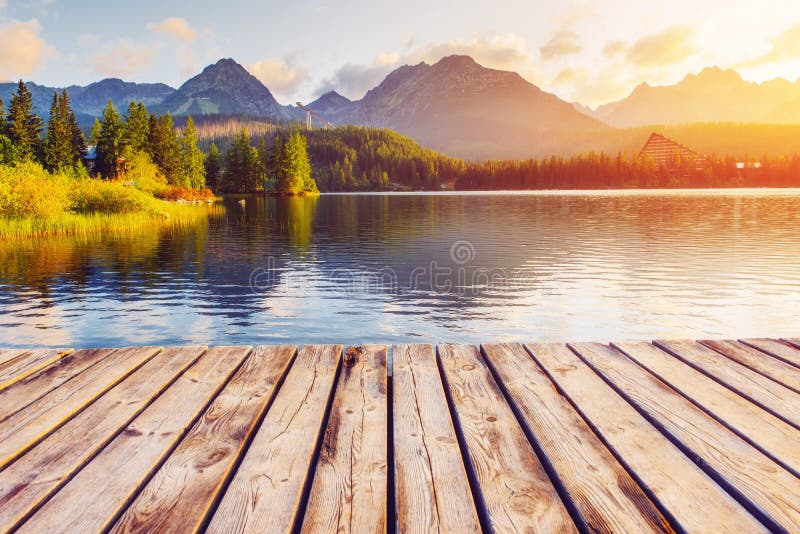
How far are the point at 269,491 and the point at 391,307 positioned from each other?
13464mm

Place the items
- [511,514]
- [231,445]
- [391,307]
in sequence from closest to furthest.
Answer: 1. [511,514]
2. [231,445]
3. [391,307]

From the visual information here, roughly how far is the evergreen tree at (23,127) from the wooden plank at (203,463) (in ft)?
321

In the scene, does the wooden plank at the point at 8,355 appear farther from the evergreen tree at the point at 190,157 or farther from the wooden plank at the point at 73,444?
the evergreen tree at the point at 190,157

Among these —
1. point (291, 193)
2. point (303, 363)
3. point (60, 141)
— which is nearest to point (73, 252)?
point (303, 363)

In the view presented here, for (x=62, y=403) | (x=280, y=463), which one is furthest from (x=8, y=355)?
(x=280, y=463)

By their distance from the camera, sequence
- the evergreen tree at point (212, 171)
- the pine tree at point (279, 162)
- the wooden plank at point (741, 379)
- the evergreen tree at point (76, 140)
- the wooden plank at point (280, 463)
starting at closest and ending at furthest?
the wooden plank at point (280, 463)
the wooden plank at point (741, 379)
the evergreen tree at point (76, 140)
the pine tree at point (279, 162)
the evergreen tree at point (212, 171)

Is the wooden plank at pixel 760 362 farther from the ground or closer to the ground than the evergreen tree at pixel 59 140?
closer to the ground

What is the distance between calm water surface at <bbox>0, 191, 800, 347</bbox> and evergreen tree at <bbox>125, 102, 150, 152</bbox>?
66.1 meters

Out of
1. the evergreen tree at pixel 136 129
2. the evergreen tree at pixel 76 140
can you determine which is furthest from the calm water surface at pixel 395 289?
the evergreen tree at pixel 76 140

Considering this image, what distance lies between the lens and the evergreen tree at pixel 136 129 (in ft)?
295

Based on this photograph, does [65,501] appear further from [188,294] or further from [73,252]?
[73,252]

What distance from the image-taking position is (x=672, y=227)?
4197 cm

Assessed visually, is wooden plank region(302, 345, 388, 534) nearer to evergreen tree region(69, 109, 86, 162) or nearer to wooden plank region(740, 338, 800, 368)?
wooden plank region(740, 338, 800, 368)

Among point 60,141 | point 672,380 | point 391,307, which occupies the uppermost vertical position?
point 60,141
